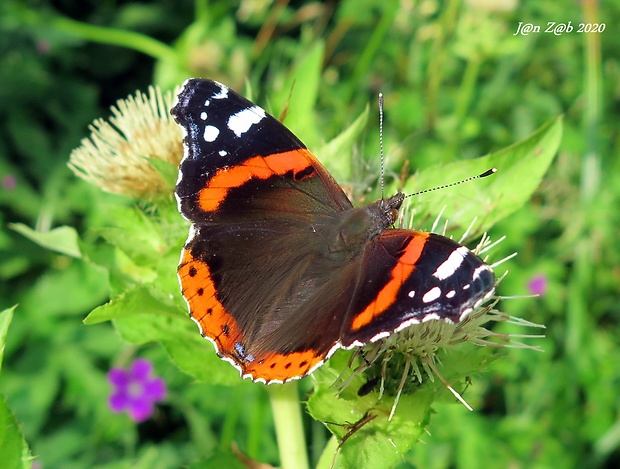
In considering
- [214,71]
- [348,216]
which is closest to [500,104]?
[214,71]

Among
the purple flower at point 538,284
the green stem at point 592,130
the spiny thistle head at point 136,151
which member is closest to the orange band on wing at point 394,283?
the spiny thistle head at point 136,151

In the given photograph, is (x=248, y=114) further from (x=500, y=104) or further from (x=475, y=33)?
(x=500, y=104)

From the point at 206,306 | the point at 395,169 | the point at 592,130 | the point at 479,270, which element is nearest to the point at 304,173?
the point at 206,306

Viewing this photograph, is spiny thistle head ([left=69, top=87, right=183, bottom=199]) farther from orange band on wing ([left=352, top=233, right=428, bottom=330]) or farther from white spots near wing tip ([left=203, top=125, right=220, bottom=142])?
orange band on wing ([left=352, top=233, right=428, bottom=330])

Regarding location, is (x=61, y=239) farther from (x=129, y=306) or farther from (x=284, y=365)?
(x=284, y=365)

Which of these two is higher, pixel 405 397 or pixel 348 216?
pixel 348 216

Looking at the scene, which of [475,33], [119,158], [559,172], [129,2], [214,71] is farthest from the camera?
[129,2]

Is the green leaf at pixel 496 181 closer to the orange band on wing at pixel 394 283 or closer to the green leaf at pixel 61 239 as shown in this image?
the orange band on wing at pixel 394 283
